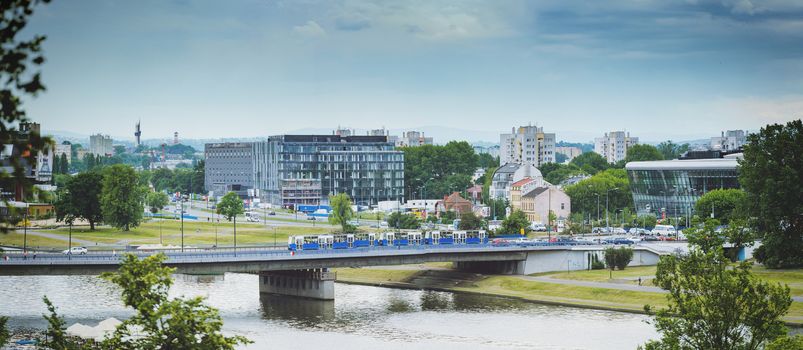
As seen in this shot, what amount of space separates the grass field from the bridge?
37302 mm

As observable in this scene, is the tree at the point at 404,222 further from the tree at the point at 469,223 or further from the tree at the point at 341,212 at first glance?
the tree at the point at 469,223

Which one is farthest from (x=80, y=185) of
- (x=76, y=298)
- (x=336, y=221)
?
(x=76, y=298)

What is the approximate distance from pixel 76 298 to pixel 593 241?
63.5 metres

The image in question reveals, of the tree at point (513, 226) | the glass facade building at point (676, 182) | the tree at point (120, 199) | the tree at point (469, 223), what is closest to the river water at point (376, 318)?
the tree at point (513, 226)

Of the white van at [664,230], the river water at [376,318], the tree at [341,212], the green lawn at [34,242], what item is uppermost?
the tree at [341,212]

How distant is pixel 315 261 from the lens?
376ft

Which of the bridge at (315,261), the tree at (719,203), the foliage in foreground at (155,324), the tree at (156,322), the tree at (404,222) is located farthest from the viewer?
the tree at (404,222)

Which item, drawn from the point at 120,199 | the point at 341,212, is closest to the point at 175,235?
the point at 120,199

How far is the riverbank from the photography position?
107 m

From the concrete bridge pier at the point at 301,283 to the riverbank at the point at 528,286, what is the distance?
50.4 feet

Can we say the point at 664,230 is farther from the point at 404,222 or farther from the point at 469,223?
the point at 404,222

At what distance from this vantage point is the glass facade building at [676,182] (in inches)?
6841

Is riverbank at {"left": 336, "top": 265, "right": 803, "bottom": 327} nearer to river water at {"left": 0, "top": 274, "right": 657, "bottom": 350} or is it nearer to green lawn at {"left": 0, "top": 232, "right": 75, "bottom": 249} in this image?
river water at {"left": 0, "top": 274, "right": 657, "bottom": 350}

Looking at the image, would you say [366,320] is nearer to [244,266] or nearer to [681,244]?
[244,266]
